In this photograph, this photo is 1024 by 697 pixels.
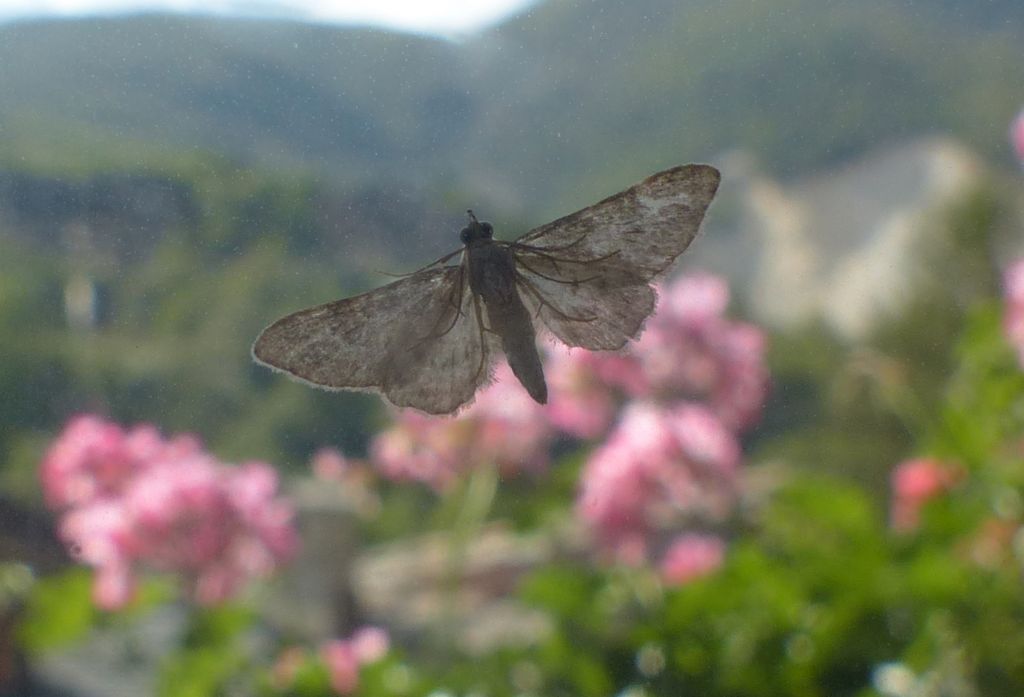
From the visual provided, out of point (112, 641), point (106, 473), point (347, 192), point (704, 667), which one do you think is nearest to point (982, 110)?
point (704, 667)

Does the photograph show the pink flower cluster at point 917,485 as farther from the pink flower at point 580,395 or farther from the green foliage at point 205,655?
the green foliage at point 205,655

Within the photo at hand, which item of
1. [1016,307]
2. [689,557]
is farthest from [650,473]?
[1016,307]

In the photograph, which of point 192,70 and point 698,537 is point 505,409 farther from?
point 698,537

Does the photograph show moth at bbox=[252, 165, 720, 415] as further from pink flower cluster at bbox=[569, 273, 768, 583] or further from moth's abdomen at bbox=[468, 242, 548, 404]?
pink flower cluster at bbox=[569, 273, 768, 583]

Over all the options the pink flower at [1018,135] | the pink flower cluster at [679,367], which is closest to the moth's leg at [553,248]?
the pink flower cluster at [679,367]

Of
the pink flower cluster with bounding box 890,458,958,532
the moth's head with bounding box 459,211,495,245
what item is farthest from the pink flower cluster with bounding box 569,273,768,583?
the moth's head with bounding box 459,211,495,245
